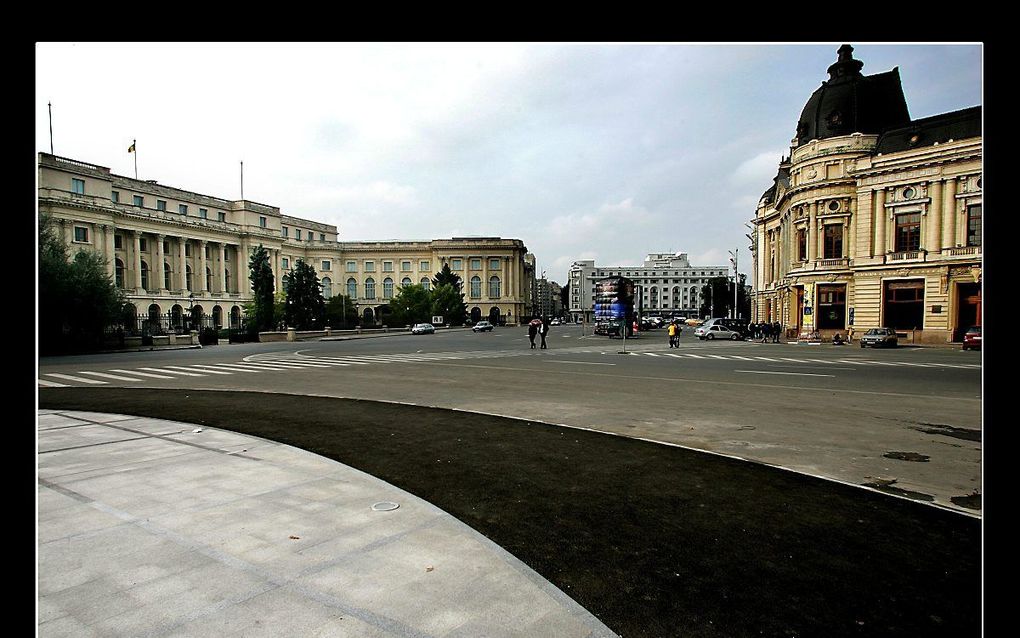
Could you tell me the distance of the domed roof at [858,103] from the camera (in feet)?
159

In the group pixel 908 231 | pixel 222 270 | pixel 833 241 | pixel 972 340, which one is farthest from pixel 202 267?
pixel 972 340

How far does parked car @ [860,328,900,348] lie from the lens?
38188 mm

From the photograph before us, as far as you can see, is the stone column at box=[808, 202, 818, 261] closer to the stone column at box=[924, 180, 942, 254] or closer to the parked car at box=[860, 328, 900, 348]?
the stone column at box=[924, 180, 942, 254]

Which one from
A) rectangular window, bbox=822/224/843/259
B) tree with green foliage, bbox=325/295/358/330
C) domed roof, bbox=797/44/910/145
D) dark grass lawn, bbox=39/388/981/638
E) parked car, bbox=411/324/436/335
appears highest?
domed roof, bbox=797/44/910/145

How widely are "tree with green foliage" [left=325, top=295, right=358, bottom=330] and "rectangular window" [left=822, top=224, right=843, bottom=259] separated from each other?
53.7m

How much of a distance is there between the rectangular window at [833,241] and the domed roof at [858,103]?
8302 mm

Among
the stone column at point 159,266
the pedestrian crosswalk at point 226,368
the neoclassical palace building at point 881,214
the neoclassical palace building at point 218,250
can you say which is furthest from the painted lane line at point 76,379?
the stone column at point 159,266

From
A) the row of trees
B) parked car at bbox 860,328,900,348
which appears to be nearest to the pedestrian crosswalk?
parked car at bbox 860,328,900,348

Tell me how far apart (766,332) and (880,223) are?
12130 mm

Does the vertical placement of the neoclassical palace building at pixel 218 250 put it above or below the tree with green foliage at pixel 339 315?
above

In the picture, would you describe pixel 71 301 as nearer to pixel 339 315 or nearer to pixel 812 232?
pixel 339 315

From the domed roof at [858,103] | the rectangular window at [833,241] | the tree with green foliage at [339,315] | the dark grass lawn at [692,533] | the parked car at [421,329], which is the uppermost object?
the domed roof at [858,103]

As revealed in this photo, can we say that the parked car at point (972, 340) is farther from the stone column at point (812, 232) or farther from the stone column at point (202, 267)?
the stone column at point (202, 267)
